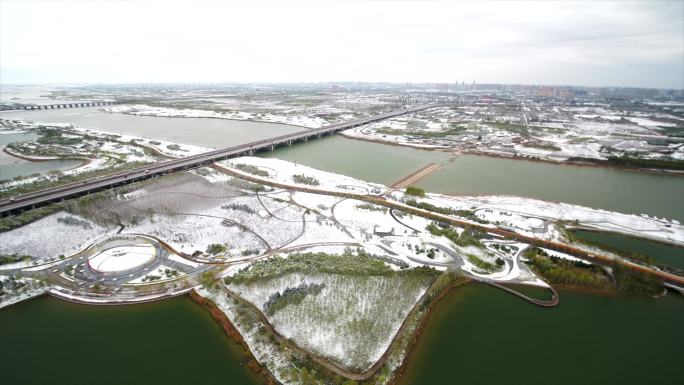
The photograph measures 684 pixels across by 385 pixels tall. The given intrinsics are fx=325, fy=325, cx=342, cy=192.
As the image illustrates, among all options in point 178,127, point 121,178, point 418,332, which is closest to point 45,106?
point 178,127

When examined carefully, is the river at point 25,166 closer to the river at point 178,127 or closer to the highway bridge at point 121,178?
the highway bridge at point 121,178

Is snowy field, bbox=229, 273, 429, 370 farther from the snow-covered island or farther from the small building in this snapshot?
the small building

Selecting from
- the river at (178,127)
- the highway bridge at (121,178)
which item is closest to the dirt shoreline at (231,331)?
the highway bridge at (121,178)

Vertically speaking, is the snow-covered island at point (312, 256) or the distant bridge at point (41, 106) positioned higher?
the distant bridge at point (41, 106)

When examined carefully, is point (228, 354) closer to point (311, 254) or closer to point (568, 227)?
point (311, 254)

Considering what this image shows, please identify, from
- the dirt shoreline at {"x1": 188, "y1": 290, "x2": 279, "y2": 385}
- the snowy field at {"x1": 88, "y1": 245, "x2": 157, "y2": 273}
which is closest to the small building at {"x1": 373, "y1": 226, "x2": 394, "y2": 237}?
the dirt shoreline at {"x1": 188, "y1": 290, "x2": 279, "y2": 385}

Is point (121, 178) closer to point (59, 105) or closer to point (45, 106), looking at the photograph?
point (45, 106)

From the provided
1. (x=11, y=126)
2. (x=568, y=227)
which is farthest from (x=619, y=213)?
(x=11, y=126)

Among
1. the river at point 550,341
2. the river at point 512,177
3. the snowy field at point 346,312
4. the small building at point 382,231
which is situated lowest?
the river at point 550,341
